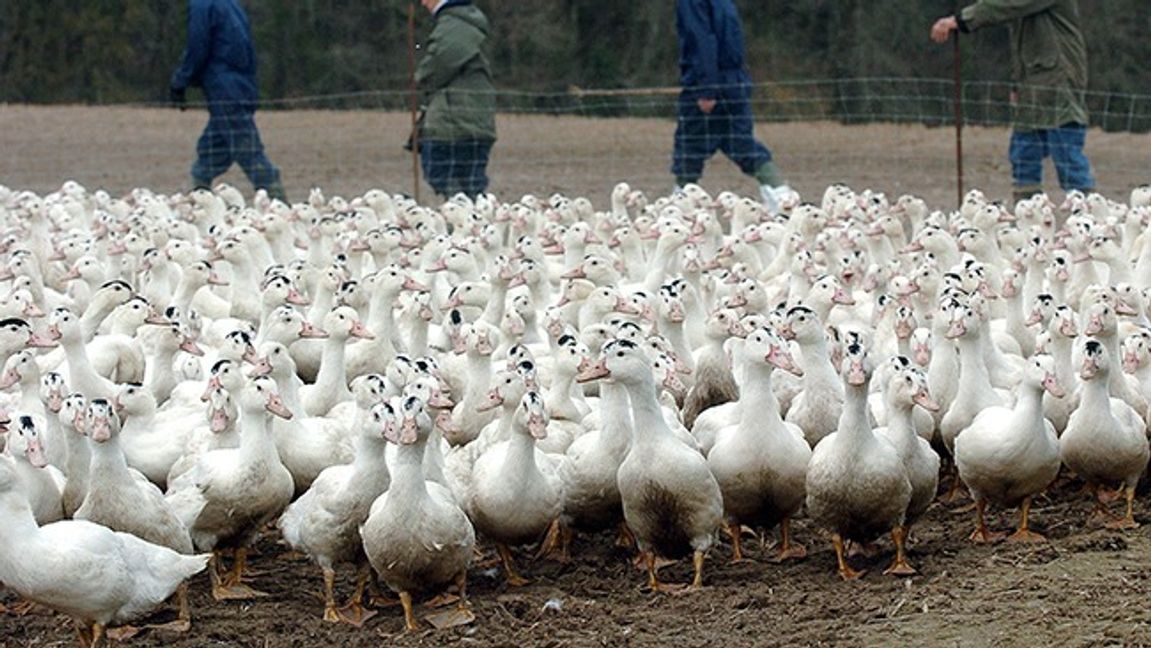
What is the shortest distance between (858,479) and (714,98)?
8.66m

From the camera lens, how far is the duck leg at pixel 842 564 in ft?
23.9

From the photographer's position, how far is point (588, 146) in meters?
21.6

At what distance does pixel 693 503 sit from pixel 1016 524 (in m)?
1.46

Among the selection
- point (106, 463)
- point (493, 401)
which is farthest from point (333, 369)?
point (106, 463)

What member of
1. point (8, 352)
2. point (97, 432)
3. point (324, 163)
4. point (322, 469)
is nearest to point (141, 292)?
point (8, 352)

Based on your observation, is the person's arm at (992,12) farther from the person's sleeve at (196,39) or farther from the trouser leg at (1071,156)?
the person's sleeve at (196,39)

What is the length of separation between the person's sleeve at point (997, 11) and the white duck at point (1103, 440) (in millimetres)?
6767

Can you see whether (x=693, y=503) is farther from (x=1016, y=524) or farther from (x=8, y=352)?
(x=8, y=352)

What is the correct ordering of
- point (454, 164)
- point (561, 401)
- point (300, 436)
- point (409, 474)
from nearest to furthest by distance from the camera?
point (409, 474)
point (300, 436)
point (561, 401)
point (454, 164)

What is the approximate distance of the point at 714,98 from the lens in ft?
51.0

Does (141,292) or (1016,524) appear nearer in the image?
(1016,524)

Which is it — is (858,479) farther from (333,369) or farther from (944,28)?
(944,28)

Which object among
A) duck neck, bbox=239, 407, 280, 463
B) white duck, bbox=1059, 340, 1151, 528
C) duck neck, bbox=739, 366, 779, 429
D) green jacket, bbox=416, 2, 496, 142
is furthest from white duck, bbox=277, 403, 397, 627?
green jacket, bbox=416, 2, 496, 142

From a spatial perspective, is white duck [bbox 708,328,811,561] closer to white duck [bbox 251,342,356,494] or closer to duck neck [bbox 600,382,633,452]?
duck neck [bbox 600,382,633,452]
